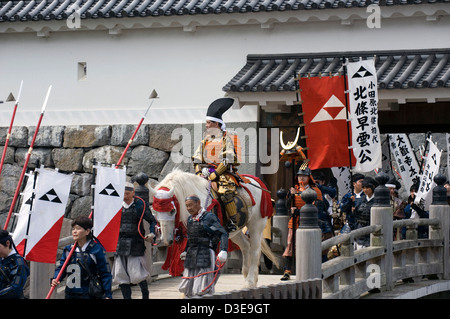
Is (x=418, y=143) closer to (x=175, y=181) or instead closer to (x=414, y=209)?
(x=414, y=209)

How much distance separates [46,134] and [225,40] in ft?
14.0

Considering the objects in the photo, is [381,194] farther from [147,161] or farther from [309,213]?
[147,161]

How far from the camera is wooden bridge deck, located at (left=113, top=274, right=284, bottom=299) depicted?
1409 centimetres

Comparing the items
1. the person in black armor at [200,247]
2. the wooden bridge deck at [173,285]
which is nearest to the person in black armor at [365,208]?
the wooden bridge deck at [173,285]

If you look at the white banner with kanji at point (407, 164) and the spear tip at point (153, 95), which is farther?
the spear tip at point (153, 95)

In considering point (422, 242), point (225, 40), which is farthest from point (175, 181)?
point (225, 40)

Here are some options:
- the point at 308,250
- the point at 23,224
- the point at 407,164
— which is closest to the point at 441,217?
the point at 407,164

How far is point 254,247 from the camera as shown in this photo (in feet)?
46.6

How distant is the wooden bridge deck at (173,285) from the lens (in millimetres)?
14086

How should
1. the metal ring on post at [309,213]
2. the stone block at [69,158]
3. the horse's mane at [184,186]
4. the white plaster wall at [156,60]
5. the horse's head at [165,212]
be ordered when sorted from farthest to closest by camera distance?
the stone block at [69,158] < the white plaster wall at [156,60] < the horse's mane at [184,186] < the horse's head at [165,212] < the metal ring on post at [309,213]

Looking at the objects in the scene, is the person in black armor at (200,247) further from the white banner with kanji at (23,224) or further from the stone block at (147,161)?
the stone block at (147,161)

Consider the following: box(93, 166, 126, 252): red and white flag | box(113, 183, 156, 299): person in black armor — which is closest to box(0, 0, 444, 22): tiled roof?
box(113, 183, 156, 299): person in black armor

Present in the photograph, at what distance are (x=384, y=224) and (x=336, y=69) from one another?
427cm

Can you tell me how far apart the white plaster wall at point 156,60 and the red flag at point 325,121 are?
11.2ft
